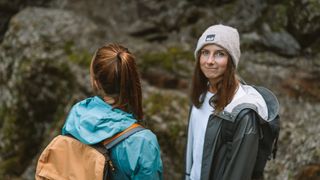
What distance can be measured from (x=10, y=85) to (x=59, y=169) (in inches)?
181

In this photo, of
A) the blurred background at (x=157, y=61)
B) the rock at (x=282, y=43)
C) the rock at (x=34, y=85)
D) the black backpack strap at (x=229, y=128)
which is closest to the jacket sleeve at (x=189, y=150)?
the black backpack strap at (x=229, y=128)

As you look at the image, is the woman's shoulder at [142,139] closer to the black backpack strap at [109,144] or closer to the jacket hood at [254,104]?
the black backpack strap at [109,144]

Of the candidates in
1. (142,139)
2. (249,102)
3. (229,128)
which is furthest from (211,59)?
(142,139)

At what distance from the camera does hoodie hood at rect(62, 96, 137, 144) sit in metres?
2.73

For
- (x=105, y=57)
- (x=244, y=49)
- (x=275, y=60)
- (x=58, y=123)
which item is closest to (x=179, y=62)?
(x=244, y=49)

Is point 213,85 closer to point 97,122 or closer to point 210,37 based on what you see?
point 210,37

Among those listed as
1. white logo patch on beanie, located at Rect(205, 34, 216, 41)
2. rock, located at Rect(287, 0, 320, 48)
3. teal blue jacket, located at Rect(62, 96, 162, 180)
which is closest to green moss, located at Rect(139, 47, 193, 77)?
rock, located at Rect(287, 0, 320, 48)

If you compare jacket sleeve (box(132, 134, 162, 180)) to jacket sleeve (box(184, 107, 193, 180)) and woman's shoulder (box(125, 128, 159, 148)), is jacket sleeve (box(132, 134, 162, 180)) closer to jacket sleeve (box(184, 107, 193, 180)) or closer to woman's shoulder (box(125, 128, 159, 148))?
woman's shoulder (box(125, 128, 159, 148))

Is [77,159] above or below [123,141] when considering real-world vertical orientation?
below

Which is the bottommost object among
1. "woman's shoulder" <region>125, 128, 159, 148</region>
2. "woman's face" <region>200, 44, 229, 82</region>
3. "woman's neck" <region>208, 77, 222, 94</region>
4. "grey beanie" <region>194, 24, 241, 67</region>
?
"woman's shoulder" <region>125, 128, 159, 148</region>

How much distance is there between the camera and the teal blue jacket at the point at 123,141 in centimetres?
273

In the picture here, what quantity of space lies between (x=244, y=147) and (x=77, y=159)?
119 cm

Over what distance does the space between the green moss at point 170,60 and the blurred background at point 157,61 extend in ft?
0.05

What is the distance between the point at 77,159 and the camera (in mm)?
2793
